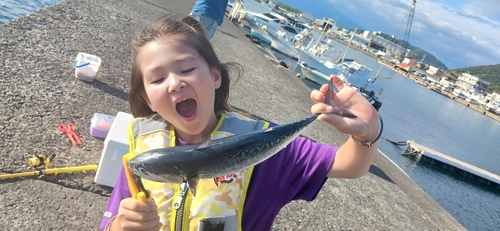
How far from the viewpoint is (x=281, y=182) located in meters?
2.31

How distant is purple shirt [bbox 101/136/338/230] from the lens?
2.28m

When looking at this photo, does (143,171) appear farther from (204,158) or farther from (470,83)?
(470,83)

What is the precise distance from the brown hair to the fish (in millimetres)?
909

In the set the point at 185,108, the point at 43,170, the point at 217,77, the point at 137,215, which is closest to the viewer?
the point at 137,215

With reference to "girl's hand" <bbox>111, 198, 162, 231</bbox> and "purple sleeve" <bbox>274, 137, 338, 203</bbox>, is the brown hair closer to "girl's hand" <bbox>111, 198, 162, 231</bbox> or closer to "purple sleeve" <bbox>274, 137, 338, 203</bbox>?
"purple sleeve" <bbox>274, 137, 338, 203</bbox>

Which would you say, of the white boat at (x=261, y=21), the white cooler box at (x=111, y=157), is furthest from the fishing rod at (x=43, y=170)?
the white boat at (x=261, y=21)

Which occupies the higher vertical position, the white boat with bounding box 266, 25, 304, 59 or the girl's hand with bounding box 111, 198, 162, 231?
the girl's hand with bounding box 111, 198, 162, 231

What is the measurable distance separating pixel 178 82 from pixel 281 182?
2.99 feet

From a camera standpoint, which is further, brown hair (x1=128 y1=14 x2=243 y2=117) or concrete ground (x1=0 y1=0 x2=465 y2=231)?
concrete ground (x1=0 y1=0 x2=465 y2=231)

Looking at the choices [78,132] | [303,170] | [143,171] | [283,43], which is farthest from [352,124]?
[283,43]

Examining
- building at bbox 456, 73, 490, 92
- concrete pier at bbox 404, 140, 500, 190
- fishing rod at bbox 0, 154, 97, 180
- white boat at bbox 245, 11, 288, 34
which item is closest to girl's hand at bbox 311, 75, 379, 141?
fishing rod at bbox 0, 154, 97, 180

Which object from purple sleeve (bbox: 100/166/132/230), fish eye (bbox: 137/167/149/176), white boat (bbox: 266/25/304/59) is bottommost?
white boat (bbox: 266/25/304/59)

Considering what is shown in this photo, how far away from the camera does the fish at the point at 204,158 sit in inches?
53.8

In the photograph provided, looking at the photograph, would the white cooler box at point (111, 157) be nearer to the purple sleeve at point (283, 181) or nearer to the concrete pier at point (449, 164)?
the purple sleeve at point (283, 181)
